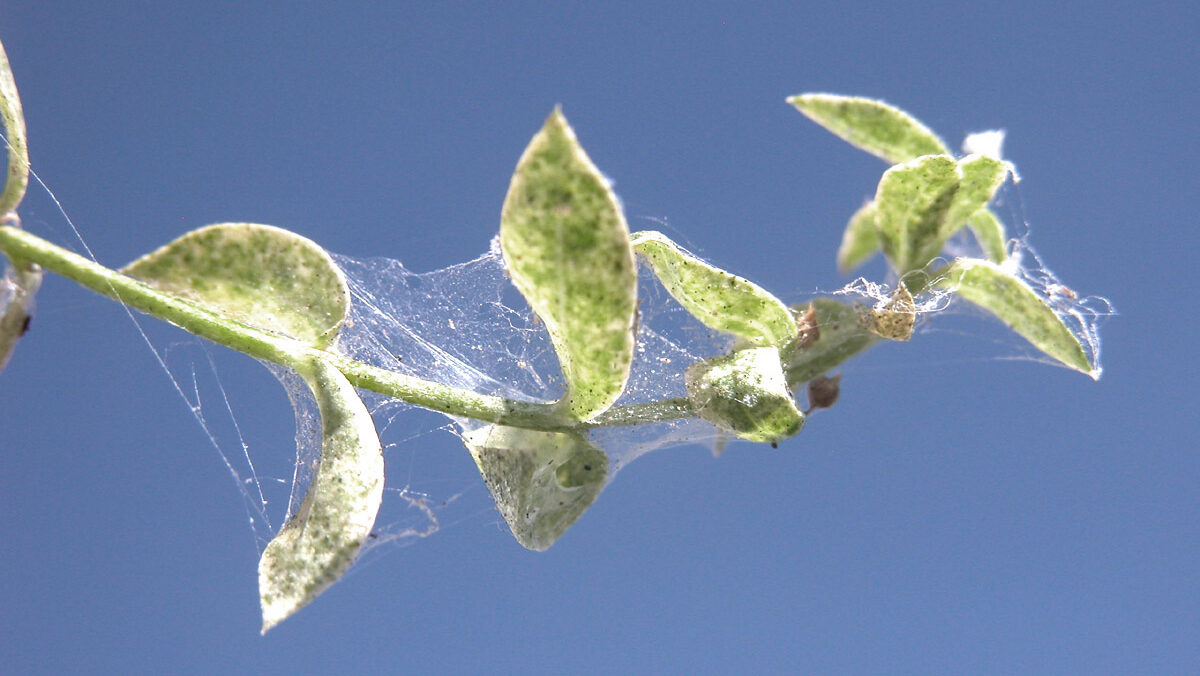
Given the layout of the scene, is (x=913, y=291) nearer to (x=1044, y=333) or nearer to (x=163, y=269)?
(x=1044, y=333)

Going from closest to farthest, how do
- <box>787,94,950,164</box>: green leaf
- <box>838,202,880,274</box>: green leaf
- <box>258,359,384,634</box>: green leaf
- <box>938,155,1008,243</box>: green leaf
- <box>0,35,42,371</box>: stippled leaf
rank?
<box>258,359,384,634</box>: green leaf < <box>0,35,42,371</box>: stippled leaf < <box>938,155,1008,243</box>: green leaf < <box>787,94,950,164</box>: green leaf < <box>838,202,880,274</box>: green leaf

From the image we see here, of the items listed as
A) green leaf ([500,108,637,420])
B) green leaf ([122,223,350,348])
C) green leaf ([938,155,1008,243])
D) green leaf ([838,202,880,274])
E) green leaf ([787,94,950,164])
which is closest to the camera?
green leaf ([500,108,637,420])

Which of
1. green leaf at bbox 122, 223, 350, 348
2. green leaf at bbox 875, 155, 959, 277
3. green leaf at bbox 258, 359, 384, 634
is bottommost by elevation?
green leaf at bbox 258, 359, 384, 634

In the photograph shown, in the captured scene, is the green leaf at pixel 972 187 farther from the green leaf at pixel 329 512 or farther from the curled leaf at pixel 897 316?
the green leaf at pixel 329 512

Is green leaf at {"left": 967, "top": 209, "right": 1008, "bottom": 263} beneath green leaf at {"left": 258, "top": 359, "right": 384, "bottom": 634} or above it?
above

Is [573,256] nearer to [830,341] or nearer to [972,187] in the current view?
[830,341]

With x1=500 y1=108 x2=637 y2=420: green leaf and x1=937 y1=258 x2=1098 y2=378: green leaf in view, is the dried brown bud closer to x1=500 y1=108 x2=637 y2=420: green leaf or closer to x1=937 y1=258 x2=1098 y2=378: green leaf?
x1=937 y1=258 x2=1098 y2=378: green leaf

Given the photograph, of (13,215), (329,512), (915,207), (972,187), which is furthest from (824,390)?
(13,215)

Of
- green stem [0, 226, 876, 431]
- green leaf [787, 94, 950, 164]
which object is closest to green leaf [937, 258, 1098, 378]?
green leaf [787, 94, 950, 164]
